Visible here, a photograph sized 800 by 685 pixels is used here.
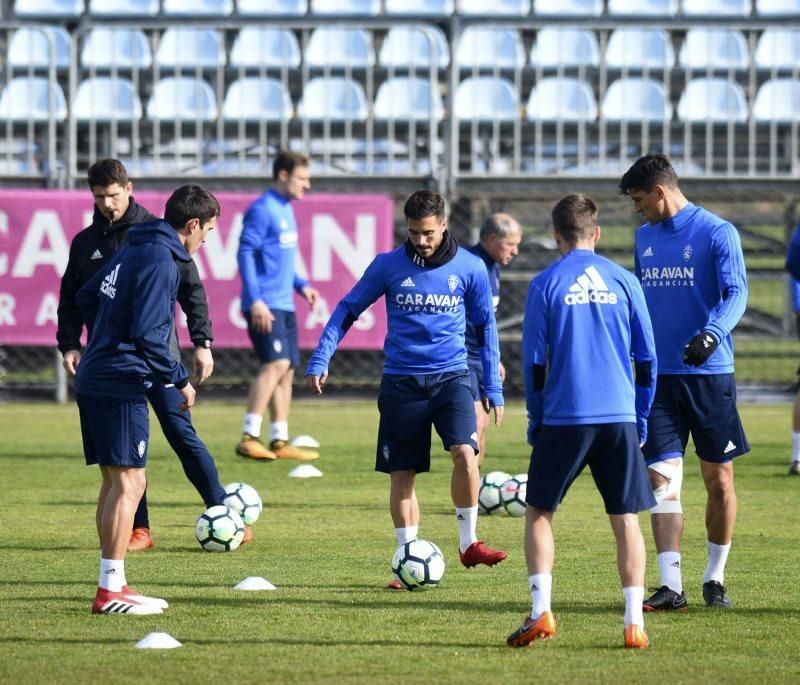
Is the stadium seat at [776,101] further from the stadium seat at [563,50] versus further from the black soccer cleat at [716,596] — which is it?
the black soccer cleat at [716,596]

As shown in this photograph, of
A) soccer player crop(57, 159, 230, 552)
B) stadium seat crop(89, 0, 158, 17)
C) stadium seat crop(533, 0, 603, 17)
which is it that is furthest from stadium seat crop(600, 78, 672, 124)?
soccer player crop(57, 159, 230, 552)

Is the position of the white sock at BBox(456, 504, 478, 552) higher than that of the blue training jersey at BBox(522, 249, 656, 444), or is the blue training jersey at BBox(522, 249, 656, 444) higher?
the blue training jersey at BBox(522, 249, 656, 444)

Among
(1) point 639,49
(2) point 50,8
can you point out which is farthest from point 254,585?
(2) point 50,8

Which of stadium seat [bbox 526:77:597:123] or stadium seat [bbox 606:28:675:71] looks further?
stadium seat [bbox 606:28:675:71]

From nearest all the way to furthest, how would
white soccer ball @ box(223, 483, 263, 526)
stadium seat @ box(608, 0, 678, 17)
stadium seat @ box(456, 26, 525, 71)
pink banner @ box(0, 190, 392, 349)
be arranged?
white soccer ball @ box(223, 483, 263, 526) → pink banner @ box(0, 190, 392, 349) → stadium seat @ box(456, 26, 525, 71) → stadium seat @ box(608, 0, 678, 17)

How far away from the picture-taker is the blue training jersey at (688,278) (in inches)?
257

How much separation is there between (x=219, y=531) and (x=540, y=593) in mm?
2865

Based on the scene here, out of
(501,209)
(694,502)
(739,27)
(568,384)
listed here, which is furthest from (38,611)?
(739,27)

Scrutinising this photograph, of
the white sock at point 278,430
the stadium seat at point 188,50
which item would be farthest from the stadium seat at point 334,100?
the white sock at point 278,430

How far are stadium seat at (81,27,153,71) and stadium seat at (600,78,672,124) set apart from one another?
5320 mm

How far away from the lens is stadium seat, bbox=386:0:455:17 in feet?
59.6

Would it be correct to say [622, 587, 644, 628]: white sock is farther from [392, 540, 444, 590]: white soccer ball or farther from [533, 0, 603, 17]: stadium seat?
[533, 0, 603, 17]: stadium seat

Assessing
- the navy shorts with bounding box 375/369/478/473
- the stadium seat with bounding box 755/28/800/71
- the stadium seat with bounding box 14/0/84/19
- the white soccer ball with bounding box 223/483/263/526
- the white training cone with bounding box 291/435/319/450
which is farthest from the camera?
the stadium seat with bounding box 14/0/84/19

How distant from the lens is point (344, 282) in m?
15.4
